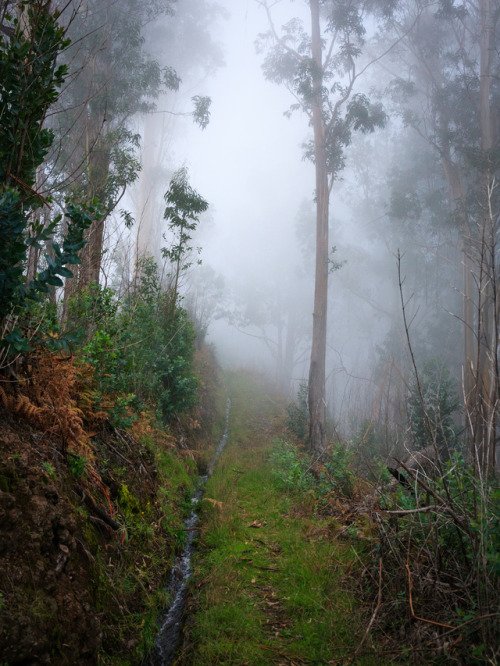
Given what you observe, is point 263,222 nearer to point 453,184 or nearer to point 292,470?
point 453,184

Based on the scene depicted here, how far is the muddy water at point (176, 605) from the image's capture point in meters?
2.90

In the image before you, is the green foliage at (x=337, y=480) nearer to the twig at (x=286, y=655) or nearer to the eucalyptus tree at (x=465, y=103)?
the twig at (x=286, y=655)

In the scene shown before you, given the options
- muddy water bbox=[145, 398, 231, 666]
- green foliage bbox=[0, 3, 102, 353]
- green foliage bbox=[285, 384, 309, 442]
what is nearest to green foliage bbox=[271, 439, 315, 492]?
muddy water bbox=[145, 398, 231, 666]

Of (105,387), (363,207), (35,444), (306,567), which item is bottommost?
(306,567)

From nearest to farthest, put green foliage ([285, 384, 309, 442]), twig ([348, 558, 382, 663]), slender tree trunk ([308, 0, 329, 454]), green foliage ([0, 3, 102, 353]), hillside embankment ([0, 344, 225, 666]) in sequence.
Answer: hillside embankment ([0, 344, 225, 666]) < twig ([348, 558, 382, 663]) < green foliage ([0, 3, 102, 353]) < slender tree trunk ([308, 0, 329, 454]) < green foliage ([285, 384, 309, 442])

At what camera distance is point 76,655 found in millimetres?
2143

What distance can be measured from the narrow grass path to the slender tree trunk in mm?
4697

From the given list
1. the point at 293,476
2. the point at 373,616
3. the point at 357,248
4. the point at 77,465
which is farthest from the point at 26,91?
the point at 357,248

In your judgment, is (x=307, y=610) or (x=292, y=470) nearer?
(x=307, y=610)

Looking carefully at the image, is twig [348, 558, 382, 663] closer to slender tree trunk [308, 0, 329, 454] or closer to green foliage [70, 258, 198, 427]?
green foliage [70, 258, 198, 427]

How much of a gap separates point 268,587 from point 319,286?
9.35m

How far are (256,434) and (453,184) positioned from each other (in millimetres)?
14021

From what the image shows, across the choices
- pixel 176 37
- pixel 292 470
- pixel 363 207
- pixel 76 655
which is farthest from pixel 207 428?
pixel 363 207

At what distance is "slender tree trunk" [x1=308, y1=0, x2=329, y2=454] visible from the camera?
35.2 ft
